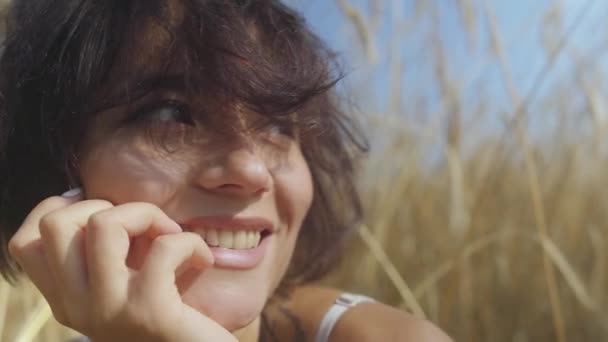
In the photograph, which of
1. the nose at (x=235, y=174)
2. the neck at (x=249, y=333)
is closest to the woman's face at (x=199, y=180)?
the nose at (x=235, y=174)

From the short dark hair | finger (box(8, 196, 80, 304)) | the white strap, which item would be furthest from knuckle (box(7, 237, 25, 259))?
the white strap

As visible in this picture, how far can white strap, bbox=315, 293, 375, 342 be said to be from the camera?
0.79 metres

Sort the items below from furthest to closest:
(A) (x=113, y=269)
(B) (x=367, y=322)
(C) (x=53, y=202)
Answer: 1. (B) (x=367, y=322)
2. (C) (x=53, y=202)
3. (A) (x=113, y=269)

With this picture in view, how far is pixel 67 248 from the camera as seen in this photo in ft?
1.80

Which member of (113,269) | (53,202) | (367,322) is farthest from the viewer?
(367,322)

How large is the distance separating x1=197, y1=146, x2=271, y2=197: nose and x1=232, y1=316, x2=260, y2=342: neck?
22cm

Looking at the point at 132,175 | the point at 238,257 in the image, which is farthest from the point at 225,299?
the point at 132,175

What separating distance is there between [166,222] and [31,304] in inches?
36.3

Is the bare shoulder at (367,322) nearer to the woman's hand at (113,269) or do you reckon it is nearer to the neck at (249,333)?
the neck at (249,333)

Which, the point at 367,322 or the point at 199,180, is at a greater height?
the point at 199,180

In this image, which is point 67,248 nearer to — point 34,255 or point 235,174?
point 34,255

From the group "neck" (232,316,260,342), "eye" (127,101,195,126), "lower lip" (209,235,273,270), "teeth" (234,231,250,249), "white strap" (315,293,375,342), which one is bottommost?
"neck" (232,316,260,342)

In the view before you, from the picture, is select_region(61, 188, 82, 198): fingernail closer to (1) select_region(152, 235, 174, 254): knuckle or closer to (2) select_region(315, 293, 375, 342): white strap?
(1) select_region(152, 235, 174, 254): knuckle

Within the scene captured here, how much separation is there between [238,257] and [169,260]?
137 mm
